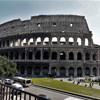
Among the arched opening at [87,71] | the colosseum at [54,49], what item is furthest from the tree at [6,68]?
the arched opening at [87,71]

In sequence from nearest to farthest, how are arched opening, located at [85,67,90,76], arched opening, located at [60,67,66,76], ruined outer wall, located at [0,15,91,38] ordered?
arched opening, located at [60,67,66,76] < arched opening, located at [85,67,90,76] < ruined outer wall, located at [0,15,91,38]

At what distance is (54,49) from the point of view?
62250mm

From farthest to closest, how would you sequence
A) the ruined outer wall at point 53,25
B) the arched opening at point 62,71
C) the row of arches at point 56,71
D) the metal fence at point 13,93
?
the ruined outer wall at point 53,25
the arched opening at point 62,71
the row of arches at point 56,71
the metal fence at point 13,93

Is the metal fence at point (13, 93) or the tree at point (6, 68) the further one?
the tree at point (6, 68)

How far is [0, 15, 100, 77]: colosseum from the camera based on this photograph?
204 ft

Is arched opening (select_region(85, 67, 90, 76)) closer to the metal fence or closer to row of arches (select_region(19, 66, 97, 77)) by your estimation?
row of arches (select_region(19, 66, 97, 77))

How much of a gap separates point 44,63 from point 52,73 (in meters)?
3.49

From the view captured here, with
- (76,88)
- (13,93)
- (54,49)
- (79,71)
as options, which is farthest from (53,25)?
(13,93)

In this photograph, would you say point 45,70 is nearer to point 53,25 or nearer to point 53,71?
point 53,71

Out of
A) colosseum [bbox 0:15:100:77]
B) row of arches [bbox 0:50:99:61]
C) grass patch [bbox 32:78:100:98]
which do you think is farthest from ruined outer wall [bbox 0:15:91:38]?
grass patch [bbox 32:78:100:98]

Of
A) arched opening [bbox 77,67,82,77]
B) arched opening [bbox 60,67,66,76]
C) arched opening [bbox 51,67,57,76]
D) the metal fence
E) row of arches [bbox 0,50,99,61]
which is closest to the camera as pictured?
the metal fence

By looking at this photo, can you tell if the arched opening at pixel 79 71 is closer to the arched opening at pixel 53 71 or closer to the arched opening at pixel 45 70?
the arched opening at pixel 53 71

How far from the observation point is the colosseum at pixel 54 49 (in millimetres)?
62156

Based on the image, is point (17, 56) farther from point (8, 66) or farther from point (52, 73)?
point (8, 66)
